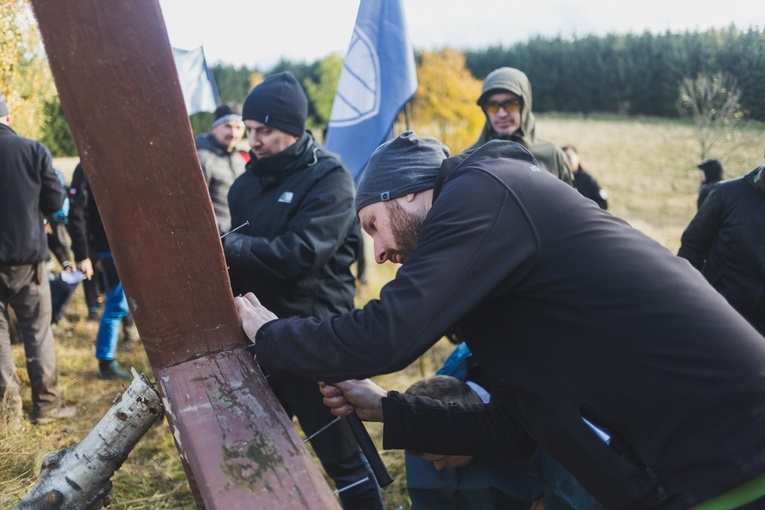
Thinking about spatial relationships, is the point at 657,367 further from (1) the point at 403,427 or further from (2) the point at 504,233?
(1) the point at 403,427

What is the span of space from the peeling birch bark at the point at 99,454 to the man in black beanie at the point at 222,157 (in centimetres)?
317

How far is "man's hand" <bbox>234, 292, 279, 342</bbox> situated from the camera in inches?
57.7

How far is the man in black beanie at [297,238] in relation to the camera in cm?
257

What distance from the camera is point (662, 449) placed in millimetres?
1229

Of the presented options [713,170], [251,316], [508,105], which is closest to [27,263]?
[251,316]

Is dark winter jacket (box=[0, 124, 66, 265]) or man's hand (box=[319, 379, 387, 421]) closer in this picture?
man's hand (box=[319, 379, 387, 421])

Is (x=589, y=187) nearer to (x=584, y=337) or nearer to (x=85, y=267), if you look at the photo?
(x=85, y=267)

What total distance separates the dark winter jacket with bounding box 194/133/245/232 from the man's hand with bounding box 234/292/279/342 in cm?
304

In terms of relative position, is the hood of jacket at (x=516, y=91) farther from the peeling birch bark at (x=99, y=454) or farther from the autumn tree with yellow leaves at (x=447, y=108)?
the autumn tree with yellow leaves at (x=447, y=108)

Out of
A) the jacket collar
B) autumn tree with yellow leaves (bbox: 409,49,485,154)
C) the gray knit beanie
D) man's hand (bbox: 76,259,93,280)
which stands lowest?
autumn tree with yellow leaves (bbox: 409,49,485,154)

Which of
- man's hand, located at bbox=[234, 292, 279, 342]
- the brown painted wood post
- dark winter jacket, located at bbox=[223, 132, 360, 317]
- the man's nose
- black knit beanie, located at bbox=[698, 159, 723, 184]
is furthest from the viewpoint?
black knit beanie, located at bbox=[698, 159, 723, 184]

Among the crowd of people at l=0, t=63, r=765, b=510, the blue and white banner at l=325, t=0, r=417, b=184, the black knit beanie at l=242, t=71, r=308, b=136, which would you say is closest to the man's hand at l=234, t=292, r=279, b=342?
the crowd of people at l=0, t=63, r=765, b=510

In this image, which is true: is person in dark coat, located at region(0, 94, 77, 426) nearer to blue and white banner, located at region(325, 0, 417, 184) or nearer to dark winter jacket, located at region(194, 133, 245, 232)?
dark winter jacket, located at region(194, 133, 245, 232)

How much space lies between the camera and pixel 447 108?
19297 mm
